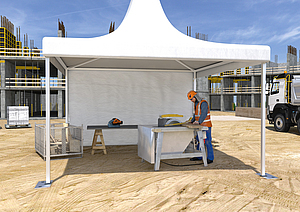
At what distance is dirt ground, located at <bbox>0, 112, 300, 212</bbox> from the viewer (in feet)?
13.0

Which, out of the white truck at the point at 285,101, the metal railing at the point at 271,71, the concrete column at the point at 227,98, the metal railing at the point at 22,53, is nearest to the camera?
the white truck at the point at 285,101

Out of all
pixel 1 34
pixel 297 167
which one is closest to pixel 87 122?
pixel 297 167

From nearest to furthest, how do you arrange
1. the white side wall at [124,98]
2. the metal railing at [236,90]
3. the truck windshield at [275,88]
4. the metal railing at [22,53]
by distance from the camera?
the white side wall at [124,98]
the truck windshield at [275,88]
the metal railing at [22,53]
the metal railing at [236,90]

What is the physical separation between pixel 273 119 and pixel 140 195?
12254 millimetres

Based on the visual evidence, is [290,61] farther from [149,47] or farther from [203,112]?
[149,47]

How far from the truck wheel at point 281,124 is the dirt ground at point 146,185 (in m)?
6.32

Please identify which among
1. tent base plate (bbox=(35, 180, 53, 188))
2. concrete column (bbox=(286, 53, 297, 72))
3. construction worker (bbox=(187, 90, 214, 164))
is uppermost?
concrete column (bbox=(286, 53, 297, 72))

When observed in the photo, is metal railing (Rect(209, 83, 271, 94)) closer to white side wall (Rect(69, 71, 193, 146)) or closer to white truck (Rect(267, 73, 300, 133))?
white truck (Rect(267, 73, 300, 133))

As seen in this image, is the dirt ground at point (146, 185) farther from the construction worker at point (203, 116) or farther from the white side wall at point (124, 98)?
the white side wall at point (124, 98)

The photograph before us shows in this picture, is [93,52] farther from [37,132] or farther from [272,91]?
[272,91]

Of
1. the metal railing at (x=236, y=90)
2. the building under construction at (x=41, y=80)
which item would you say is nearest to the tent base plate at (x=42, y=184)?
the building under construction at (x=41, y=80)

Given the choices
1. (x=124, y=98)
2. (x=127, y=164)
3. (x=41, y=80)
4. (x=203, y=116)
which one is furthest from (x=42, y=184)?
(x=41, y=80)

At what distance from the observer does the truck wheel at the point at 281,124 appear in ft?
43.6

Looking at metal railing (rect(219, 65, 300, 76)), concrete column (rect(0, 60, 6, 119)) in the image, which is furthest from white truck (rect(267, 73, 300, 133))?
concrete column (rect(0, 60, 6, 119))
